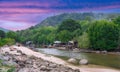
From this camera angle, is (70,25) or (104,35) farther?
(70,25)

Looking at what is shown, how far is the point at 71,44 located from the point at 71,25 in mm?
16574

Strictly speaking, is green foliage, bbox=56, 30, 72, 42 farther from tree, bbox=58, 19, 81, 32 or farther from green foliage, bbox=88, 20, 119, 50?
green foliage, bbox=88, 20, 119, 50

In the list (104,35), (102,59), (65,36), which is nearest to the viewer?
(102,59)

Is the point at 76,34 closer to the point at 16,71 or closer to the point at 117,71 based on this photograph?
the point at 117,71

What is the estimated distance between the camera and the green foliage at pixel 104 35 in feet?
255

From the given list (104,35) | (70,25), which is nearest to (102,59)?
(104,35)

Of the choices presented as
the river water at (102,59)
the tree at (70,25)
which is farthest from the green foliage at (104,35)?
the tree at (70,25)

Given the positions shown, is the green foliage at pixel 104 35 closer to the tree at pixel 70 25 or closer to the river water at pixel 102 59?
the river water at pixel 102 59

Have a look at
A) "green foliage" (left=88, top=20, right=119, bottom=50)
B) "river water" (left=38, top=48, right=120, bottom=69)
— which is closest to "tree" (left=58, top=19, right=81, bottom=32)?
"green foliage" (left=88, top=20, right=119, bottom=50)

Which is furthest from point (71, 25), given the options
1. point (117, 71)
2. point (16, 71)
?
point (16, 71)

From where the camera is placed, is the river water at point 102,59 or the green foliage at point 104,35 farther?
the green foliage at point 104,35

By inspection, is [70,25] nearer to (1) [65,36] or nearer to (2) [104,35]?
(1) [65,36]

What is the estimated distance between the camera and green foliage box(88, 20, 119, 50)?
255 feet

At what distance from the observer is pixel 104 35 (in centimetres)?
7950
